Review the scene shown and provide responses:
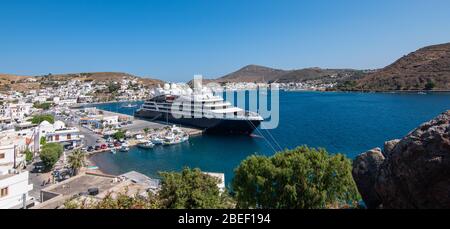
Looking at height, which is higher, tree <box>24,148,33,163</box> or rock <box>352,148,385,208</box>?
rock <box>352,148,385,208</box>

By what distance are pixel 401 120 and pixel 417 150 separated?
42.0m

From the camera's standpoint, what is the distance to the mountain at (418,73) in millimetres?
87250

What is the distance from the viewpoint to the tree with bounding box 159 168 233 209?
7.27 meters

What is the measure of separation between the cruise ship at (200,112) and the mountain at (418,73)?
2800 inches

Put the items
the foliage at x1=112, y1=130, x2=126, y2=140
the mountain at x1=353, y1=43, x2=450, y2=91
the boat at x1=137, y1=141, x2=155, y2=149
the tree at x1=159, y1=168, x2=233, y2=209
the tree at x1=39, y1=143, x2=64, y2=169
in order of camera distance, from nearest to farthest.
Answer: the tree at x1=159, y1=168, x2=233, y2=209 < the tree at x1=39, y1=143, x2=64, y2=169 < the boat at x1=137, y1=141, x2=155, y2=149 < the foliage at x1=112, y1=130, x2=126, y2=140 < the mountain at x1=353, y1=43, x2=450, y2=91

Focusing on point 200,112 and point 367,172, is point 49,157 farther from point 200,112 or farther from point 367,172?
point 367,172

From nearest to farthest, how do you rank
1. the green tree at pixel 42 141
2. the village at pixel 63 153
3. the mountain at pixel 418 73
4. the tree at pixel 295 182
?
1. the tree at pixel 295 182
2. the village at pixel 63 153
3. the green tree at pixel 42 141
4. the mountain at pixel 418 73

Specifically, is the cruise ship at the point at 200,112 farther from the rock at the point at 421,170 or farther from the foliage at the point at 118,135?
the rock at the point at 421,170

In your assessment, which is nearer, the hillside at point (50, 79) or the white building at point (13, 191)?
the white building at point (13, 191)

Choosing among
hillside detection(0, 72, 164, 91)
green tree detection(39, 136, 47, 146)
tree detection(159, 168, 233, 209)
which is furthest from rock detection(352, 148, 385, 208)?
hillside detection(0, 72, 164, 91)

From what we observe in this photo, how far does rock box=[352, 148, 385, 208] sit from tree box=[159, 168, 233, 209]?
3.33 metres

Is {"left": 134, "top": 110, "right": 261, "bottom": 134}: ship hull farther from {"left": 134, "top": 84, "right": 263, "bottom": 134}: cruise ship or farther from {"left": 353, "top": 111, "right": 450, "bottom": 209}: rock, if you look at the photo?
{"left": 353, "top": 111, "right": 450, "bottom": 209}: rock

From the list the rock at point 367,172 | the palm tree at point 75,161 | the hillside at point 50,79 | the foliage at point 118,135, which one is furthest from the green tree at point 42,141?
the hillside at point 50,79
